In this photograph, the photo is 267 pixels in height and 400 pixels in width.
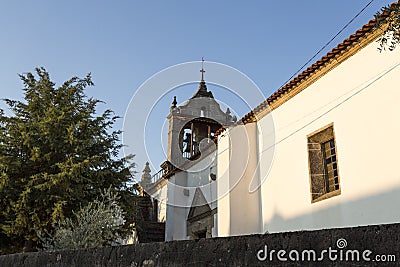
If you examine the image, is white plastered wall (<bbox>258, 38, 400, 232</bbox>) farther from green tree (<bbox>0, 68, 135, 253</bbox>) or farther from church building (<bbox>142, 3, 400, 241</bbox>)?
green tree (<bbox>0, 68, 135, 253</bbox>)

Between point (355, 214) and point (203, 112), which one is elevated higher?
point (203, 112)

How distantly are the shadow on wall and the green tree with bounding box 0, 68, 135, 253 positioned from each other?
15.5 ft

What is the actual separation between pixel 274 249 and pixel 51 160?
31.1ft

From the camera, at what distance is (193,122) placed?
60.3 feet

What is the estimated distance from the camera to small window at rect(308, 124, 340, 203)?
8586 millimetres

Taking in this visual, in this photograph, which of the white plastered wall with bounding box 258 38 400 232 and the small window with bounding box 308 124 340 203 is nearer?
the white plastered wall with bounding box 258 38 400 232

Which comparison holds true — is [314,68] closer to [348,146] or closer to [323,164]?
[348,146]

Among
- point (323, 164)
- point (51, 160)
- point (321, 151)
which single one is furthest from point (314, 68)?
point (51, 160)

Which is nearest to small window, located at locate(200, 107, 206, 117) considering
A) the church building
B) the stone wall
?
the church building

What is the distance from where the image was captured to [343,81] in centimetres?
837

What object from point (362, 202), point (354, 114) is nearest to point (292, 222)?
point (362, 202)

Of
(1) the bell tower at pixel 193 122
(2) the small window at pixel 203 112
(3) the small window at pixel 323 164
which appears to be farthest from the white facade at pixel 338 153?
(2) the small window at pixel 203 112

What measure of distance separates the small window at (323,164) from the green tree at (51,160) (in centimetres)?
493

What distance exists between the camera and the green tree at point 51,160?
33.6 feet
